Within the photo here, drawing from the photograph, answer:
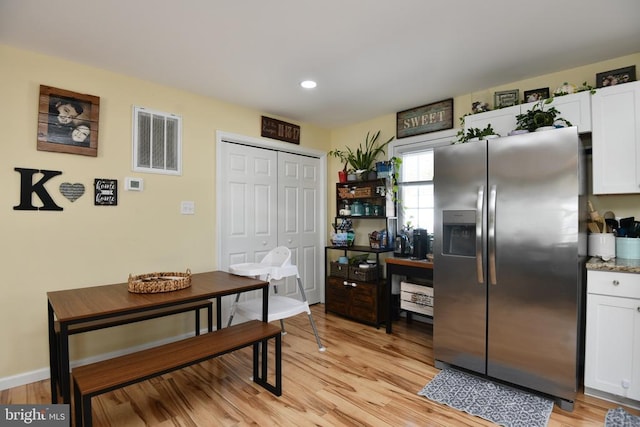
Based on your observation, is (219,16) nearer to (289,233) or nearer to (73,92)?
(73,92)

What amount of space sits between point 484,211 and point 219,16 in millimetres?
2236

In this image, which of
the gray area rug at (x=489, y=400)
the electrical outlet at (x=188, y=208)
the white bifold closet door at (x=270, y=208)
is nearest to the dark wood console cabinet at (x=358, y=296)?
the white bifold closet door at (x=270, y=208)

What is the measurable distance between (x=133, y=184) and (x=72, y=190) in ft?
1.46

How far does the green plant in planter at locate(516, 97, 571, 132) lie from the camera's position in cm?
244

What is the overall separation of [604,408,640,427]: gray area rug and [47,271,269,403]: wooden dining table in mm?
2293

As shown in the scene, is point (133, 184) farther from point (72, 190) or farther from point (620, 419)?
point (620, 419)

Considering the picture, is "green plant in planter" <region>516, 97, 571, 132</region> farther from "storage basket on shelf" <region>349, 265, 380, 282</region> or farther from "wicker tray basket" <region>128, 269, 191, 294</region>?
"wicker tray basket" <region>128, 269, 191, 294</region>

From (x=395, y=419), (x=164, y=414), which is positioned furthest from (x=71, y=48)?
(x=395, y=419)

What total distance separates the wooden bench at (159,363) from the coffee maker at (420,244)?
1779 mm

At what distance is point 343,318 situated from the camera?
3.97 m

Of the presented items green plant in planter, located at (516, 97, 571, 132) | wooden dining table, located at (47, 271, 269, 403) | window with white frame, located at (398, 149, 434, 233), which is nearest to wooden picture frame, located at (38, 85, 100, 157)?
wooden dining table, located at (47, 271, 269, 403)

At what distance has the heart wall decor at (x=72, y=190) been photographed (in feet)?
8.47

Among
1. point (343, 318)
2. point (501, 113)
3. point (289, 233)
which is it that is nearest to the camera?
point (501, 113)

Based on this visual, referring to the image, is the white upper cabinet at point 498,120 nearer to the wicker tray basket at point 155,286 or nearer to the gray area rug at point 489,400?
the gray area rug at point 489,400
